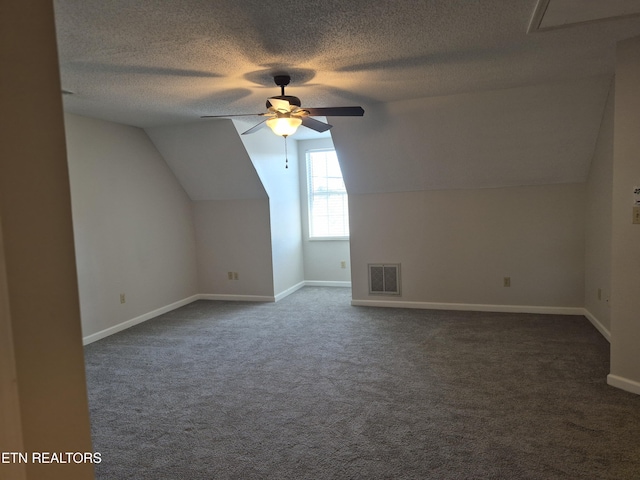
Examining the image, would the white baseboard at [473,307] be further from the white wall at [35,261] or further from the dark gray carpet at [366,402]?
the white wall at [35,261]

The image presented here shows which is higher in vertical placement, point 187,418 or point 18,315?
point 18,315

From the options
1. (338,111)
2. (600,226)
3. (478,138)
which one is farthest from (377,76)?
(600,226)

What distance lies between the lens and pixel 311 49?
2.70 meters

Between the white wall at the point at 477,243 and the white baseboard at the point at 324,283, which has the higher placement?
the white wall at the point at 477,243

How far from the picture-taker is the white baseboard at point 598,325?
378 cm

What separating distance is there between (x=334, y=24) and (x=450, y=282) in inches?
140

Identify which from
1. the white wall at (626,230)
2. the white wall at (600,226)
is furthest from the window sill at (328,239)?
the white wall at (626,230)

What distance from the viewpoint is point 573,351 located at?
11.7 ft

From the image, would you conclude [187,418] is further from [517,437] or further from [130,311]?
[130,311]

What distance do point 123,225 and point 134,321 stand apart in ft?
3.74

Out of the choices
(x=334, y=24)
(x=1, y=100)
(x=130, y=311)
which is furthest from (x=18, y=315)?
(x=130, y=311)

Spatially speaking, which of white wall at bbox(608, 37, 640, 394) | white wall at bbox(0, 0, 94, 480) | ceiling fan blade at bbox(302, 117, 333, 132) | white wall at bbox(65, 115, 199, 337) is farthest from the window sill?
white wall at bbox(0, 0, 94, 480)

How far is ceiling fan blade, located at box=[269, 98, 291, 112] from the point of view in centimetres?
307

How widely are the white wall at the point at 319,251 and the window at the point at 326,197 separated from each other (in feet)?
0.27
